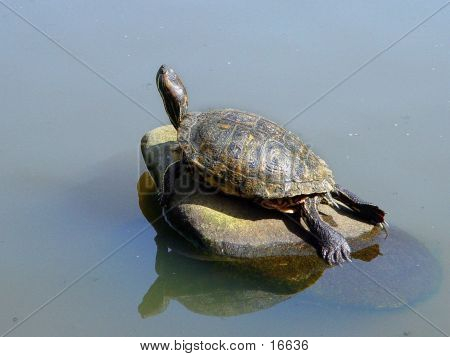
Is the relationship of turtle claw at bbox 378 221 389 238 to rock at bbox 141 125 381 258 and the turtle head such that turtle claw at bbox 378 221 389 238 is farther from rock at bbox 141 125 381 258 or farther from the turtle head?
the turtle head

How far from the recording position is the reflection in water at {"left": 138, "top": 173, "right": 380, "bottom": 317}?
5.27 meters

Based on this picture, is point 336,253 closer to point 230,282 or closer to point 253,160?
point 230,282

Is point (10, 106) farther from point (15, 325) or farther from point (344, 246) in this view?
point (344, 246)

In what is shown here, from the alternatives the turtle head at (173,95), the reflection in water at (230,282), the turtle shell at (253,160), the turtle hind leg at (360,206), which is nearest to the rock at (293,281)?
the reflection in water at (230,282)

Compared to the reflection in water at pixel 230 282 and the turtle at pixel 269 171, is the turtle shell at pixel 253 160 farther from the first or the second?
the reflection in water at pixel 230 282

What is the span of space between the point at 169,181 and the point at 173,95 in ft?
2.97

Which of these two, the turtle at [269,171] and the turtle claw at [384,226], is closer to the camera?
the turtle at [269,171]

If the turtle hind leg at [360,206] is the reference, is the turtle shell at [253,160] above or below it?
above

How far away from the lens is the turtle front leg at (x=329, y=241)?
5281mm

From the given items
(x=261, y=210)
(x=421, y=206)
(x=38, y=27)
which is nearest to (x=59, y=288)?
(x=261, y=210)

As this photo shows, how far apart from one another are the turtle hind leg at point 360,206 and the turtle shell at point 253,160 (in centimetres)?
17

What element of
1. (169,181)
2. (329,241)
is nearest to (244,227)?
(329,241)

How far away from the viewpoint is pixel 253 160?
545 centimetres

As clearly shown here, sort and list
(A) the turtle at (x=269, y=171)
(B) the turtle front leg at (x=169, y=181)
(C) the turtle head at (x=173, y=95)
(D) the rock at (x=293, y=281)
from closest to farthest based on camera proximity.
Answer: (D) the rock at (x=293, y=281), (A) the turtle at (x=269, y=171), (B) the turtle front leg at (x=169, y=181), (C) the turtle head at (x=173, y=95)
